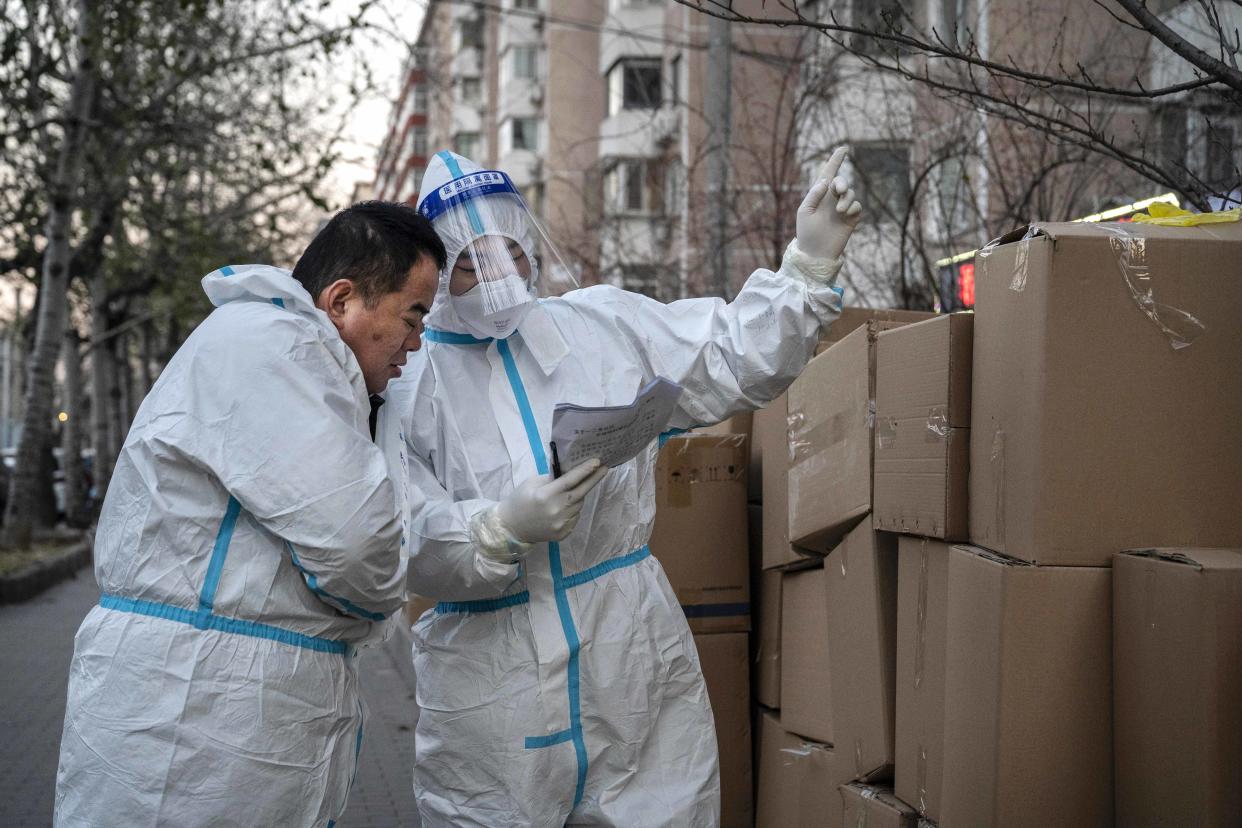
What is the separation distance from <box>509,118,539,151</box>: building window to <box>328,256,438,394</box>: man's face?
135 ft

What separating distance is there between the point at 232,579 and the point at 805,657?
6.12 feet

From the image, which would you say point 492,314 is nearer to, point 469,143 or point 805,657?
point 805,657

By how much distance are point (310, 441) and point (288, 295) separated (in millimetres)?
289

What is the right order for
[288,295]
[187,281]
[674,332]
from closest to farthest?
[288,295]
[674,332]
[187,281]

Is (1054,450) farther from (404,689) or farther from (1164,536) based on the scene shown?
(404,689)

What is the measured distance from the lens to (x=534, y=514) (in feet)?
8.29

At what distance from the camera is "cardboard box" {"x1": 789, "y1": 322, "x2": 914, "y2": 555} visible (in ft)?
10.4

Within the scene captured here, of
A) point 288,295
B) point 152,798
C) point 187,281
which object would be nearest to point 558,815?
point 152,798

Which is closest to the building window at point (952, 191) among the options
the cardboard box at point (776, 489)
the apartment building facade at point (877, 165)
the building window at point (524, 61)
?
the apartment building facade at point (877, 165)

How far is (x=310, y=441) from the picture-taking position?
82.6 inches

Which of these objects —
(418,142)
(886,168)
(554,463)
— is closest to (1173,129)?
(886,168)

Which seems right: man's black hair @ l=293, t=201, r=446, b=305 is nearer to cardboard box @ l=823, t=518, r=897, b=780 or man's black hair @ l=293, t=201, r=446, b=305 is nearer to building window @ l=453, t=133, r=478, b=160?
cardboard box @ l=823, t=518, r=897, b=780

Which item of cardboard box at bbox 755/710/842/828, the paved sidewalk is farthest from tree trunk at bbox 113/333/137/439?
cardboard box at bbox 755/710/842/828

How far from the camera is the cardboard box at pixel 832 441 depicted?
318 centimetres
